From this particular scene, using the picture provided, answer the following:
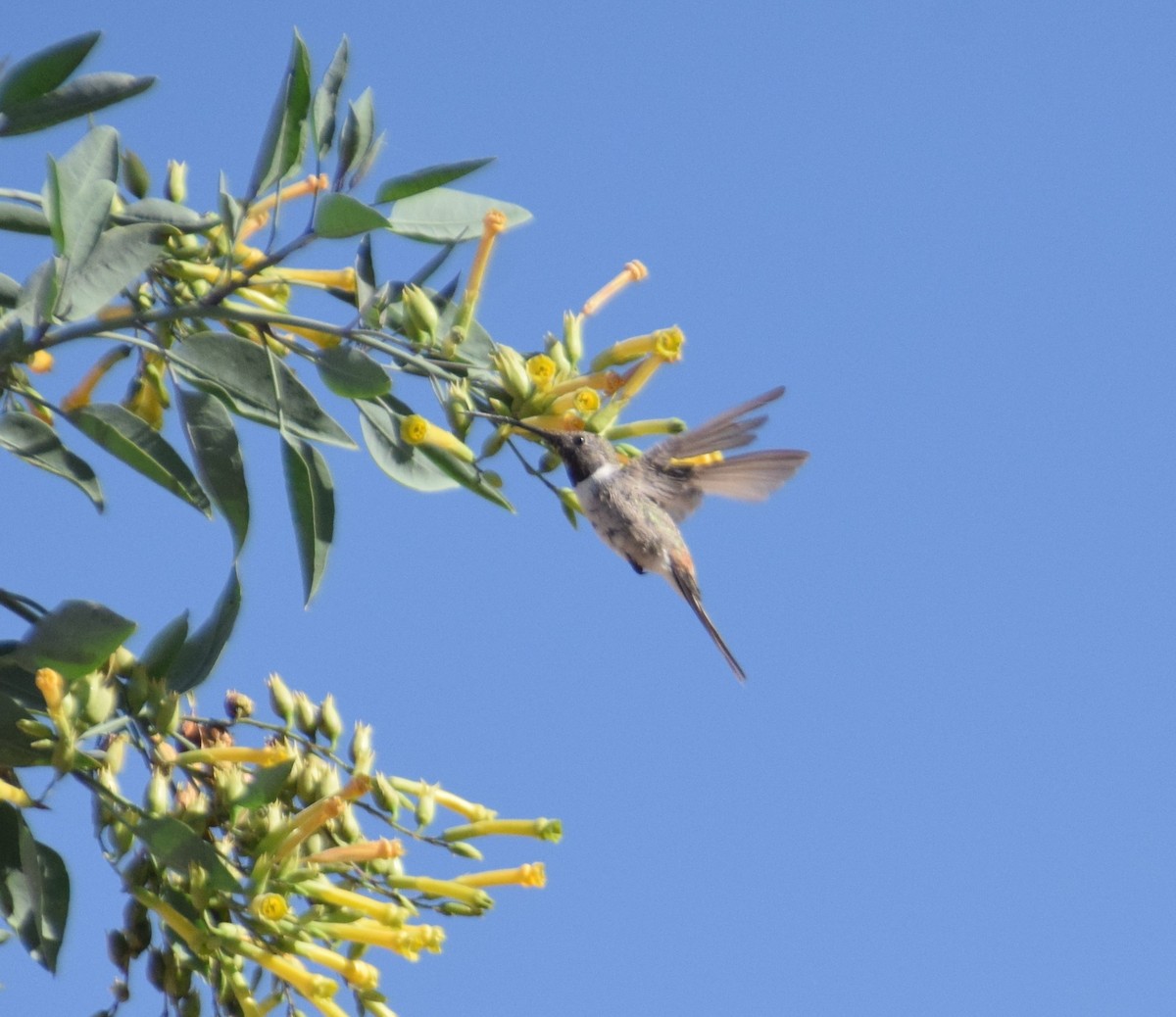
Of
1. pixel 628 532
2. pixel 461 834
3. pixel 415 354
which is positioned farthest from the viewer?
pixel 628 532

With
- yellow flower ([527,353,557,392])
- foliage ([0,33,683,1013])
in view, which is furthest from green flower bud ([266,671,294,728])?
yellow flower ([527,353,557,392])

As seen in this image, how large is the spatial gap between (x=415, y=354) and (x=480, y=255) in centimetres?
42

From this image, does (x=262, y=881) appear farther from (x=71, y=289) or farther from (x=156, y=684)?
(x=71, y=289)

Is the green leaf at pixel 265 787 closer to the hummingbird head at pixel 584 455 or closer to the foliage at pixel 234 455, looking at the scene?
the foliage at pixel 234 455

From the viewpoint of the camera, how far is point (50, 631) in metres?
2.93

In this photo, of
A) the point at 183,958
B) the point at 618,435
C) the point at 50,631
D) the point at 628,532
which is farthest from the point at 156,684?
the point at 628,532

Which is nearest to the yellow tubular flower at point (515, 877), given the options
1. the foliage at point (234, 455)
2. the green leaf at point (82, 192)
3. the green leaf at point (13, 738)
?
the foliage at point (234, 455)

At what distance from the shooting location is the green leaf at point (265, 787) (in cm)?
296

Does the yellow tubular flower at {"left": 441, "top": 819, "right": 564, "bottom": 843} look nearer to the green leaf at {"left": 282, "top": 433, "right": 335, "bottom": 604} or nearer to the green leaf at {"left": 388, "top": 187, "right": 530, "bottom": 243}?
the green leaf at {"left": 282, "top": 433, "right": 335, "bottom": 604}

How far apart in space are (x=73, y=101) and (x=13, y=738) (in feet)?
4.20

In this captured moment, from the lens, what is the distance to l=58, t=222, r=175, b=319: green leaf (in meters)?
2.94

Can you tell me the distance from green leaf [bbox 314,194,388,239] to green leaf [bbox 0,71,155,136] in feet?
2.04

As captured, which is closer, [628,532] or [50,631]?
[50,631]

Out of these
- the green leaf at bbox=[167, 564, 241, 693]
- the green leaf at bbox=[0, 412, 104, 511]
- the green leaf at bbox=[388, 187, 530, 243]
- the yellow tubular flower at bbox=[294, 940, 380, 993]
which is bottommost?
the yellow tubular flower at bbox=[294, 940, 380, 993]
